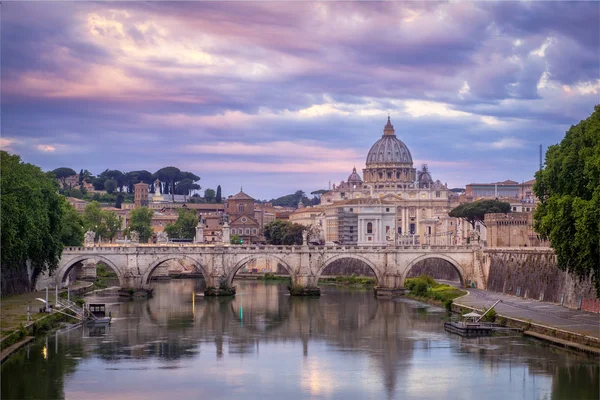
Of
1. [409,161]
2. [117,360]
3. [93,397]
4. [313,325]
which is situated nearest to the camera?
[93,397]

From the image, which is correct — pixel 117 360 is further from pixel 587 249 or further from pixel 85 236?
pixel 85 236

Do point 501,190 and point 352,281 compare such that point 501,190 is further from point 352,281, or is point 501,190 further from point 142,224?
point 352,281

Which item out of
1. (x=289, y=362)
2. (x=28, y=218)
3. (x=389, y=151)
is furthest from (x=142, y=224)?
(x=289, y=362)

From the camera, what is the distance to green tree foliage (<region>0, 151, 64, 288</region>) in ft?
171

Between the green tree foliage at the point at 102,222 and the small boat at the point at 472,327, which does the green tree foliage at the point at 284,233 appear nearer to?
the green tree foliage at the point at 102,222

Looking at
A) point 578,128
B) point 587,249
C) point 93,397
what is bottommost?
point 93,397

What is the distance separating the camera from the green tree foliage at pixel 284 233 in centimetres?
12744

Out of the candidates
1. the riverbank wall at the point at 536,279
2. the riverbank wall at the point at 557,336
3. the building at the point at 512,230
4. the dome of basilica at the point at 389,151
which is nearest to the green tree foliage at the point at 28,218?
the riverbank wall at the point at 557,336

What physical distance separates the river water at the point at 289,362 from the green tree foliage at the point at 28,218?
5818 millimetres

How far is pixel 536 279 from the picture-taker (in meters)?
58.8

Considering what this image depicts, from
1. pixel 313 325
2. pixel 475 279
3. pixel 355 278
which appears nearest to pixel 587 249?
pixel 313 325

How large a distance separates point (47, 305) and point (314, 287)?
2483 cm

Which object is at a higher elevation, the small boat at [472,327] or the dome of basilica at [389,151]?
the dome of basilica at [389,151]

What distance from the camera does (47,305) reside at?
52156 millimetres
